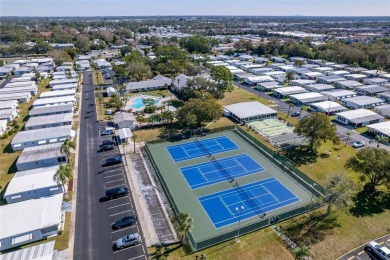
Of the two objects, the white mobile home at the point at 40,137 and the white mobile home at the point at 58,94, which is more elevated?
the white mobile home at the point at 58,94

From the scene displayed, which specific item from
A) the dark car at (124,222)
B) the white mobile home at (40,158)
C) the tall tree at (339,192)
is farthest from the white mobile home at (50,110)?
the tall tree at (339,192)

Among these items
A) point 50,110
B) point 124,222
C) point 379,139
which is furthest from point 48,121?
point 379,139

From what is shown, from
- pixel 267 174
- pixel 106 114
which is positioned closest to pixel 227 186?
pixel 267 174

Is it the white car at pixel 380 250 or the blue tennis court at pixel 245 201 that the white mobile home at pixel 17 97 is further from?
the white car at pixel 380 250

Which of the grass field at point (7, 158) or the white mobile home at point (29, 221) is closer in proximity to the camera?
the white mobile home at point (29, 221)

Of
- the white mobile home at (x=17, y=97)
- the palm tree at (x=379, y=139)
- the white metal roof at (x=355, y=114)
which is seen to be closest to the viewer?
the palm tree at (x=379, y=139)

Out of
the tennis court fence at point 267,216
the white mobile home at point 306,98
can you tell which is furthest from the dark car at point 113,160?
the white mobile home at point 306,98

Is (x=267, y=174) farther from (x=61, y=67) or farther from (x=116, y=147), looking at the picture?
(x=61, y=67)

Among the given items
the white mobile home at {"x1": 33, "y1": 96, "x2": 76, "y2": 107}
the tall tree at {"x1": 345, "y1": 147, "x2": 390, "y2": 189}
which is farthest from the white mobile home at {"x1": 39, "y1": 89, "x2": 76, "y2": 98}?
the tall tree at {"x1": 345, "y1": 147, "x2": 390, "y2": 189}

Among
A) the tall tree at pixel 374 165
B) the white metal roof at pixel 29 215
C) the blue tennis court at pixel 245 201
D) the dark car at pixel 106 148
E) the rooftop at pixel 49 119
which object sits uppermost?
the tall tree at pixel 374 165

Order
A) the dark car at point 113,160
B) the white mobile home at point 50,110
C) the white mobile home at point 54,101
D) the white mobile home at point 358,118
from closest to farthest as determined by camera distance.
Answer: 1. the dark car at point 113,160
2. the white mobile home at point 358,118
3. the white mobile home at point 50,110
4. the white mobile home at point 54,101
